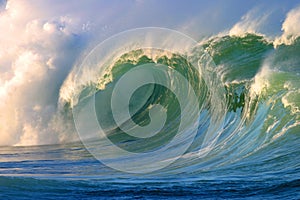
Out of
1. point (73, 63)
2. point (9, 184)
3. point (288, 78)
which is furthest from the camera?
point (73, 63)

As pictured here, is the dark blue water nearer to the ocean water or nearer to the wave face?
the ocean water

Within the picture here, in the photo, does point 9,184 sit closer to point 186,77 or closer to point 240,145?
point 240,145

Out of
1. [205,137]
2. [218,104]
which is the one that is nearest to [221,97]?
[218,104]

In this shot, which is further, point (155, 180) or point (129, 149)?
point (129, 149)

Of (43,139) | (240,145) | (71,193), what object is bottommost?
(71,193)

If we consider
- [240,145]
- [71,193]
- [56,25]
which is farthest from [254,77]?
[56,25]

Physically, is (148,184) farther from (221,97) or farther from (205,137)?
(221,97)

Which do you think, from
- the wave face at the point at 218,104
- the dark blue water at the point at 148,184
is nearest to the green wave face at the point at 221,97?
the wave face at the point at 218,104

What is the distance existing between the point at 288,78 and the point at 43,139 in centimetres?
754

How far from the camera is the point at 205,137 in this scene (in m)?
11.1

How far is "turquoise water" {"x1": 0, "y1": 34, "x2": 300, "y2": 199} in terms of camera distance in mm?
7242

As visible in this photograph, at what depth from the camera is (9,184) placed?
298 inches

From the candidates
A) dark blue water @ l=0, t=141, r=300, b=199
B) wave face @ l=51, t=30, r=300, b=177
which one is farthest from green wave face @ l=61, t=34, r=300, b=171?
dark blue water @ l=0, t=141, r=300, b=199

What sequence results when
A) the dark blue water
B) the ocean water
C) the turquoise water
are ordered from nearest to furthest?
the dark blue water → the turquoise water → the ocean water
